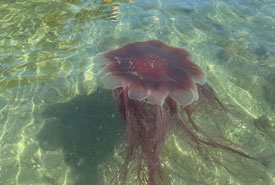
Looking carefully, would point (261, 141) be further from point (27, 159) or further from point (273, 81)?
point (27, 159)

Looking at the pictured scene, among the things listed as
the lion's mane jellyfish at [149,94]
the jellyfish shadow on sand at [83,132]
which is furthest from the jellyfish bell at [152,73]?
the jellyfish shadow on sand at [83,132]

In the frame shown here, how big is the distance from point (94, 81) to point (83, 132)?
121cm

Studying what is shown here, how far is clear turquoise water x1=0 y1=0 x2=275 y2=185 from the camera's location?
3402 millimetres

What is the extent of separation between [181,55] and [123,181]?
2.12m

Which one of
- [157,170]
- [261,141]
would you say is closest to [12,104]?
[157,170]

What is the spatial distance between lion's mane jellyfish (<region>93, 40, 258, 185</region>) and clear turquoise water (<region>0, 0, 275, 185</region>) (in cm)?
37

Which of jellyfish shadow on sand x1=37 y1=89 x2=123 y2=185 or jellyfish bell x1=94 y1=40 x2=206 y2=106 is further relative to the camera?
jellyfish shadow on sand x1=37 y1=89 x2=123 y2=185

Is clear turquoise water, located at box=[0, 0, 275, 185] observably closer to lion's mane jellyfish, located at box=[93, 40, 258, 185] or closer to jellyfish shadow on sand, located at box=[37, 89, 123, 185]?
jellyfish shadow on sand, located at box=[37, 89, 123, 185]

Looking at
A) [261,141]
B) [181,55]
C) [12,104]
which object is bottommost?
[261,141]

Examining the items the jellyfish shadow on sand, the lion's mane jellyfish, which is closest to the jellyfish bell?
the lion's mane jellyfish

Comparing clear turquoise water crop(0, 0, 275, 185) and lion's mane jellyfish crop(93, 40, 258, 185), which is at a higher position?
lion's mane jellyfish crop(93, 40, 258, 185)

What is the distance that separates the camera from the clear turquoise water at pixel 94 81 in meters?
3.40

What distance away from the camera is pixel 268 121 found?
4098 mm

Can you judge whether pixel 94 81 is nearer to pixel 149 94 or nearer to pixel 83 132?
pixel 83 132
